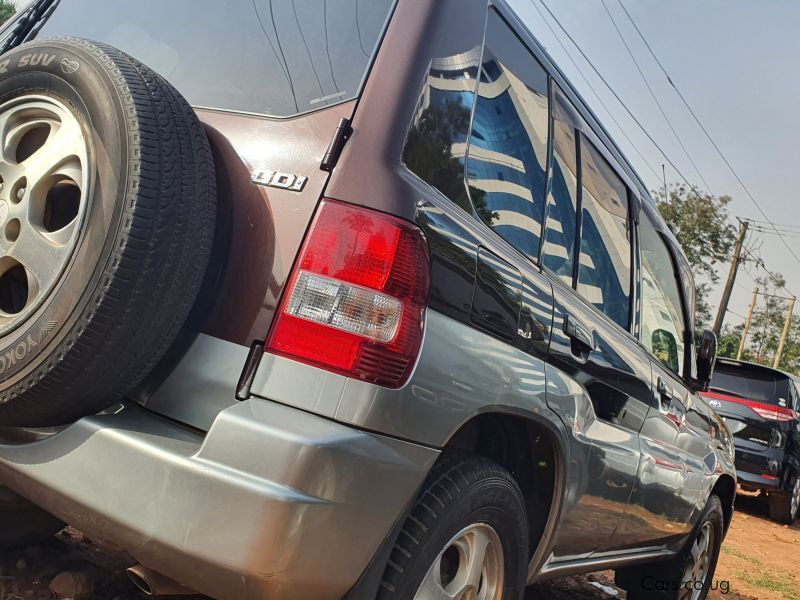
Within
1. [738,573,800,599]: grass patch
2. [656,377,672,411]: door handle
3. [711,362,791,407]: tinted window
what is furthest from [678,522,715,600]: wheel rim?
[711,362,791,407]: tinted window

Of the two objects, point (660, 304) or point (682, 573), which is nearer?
point (660, 304)

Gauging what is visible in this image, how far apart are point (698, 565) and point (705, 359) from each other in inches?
45.7

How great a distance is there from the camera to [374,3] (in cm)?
207

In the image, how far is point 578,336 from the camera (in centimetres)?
256

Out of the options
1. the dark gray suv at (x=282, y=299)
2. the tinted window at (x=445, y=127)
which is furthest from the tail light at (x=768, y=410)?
the tinted window at (x=445, y=127)

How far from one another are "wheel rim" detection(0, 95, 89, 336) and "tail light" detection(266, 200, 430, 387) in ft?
1.59

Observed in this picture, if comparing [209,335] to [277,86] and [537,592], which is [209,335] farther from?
[537,592]

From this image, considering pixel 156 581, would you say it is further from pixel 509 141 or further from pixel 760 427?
pixel 760 427

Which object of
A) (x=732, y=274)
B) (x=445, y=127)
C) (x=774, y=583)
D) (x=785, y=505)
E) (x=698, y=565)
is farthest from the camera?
(x=732, y=274)

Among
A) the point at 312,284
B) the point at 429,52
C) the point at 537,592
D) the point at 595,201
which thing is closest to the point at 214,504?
the point at 312,284

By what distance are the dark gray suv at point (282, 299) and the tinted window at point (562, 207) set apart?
0.58ft

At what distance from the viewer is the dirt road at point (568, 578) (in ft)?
8.16

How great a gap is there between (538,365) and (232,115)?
3.44ft

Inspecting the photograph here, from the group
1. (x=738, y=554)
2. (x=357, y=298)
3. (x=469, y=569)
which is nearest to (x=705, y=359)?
(x=469, y=569)
